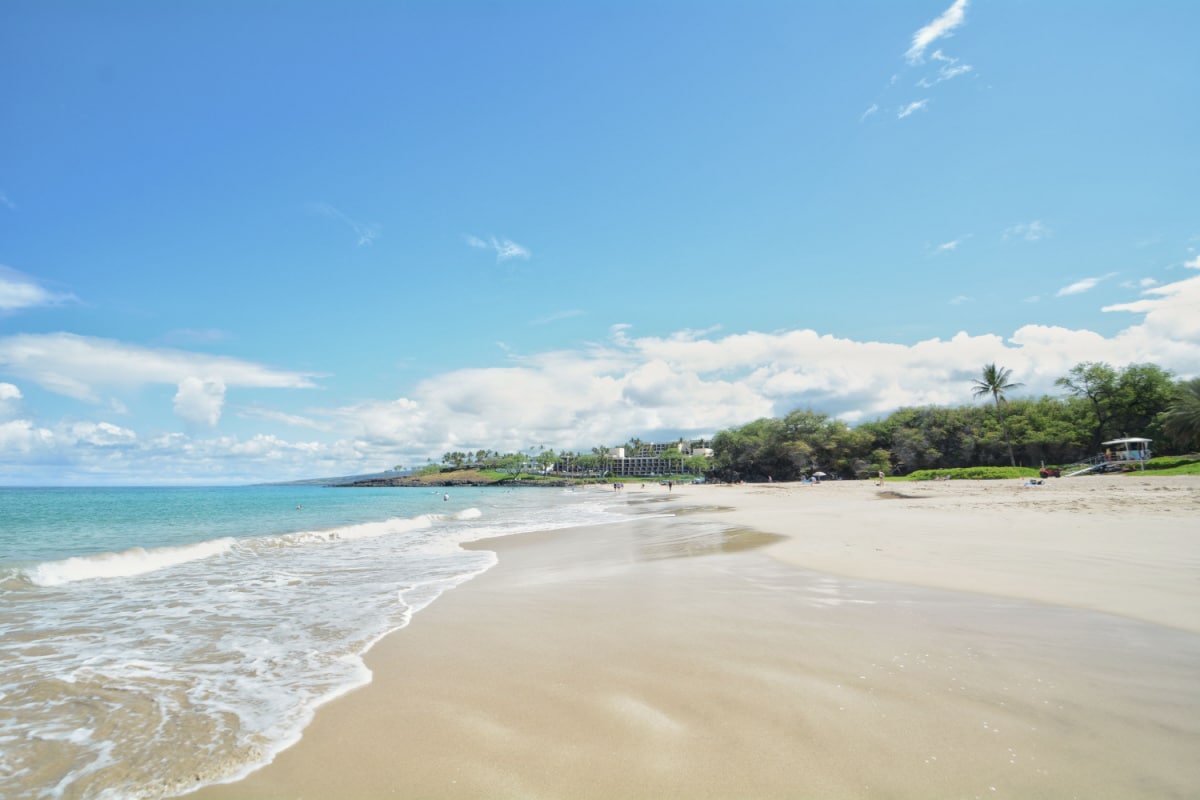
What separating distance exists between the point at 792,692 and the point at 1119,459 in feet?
203

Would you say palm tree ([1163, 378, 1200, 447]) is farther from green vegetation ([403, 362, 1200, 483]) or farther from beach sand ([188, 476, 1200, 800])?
beach sand ([188, 476, 1200, 800])

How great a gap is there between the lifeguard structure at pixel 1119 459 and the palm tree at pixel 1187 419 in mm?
2119

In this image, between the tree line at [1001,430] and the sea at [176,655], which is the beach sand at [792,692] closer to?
the sea at [176,655]

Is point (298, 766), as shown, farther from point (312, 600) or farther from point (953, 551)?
point (953, 551)

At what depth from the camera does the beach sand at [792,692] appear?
10.5 ft

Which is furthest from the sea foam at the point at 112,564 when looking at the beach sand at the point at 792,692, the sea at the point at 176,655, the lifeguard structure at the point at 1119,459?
the lifeguard structure at the point at 1119,459

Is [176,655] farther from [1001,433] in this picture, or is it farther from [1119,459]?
[1001,433]

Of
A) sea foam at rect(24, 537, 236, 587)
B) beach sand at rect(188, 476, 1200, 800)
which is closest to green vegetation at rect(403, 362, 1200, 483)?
beach sand at rect(188, 476, 1200, 800)

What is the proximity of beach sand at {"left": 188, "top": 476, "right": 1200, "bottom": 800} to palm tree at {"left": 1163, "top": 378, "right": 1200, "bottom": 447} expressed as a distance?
48.8m

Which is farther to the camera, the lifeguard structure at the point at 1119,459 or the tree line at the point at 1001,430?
the tree line at the point at 1001,430

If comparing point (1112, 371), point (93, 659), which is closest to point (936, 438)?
point (1112, 371)

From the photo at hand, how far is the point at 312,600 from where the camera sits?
950cm

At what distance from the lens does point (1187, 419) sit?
4256 cm

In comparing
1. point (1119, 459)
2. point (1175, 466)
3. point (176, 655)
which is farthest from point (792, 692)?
point (1119, 459)
